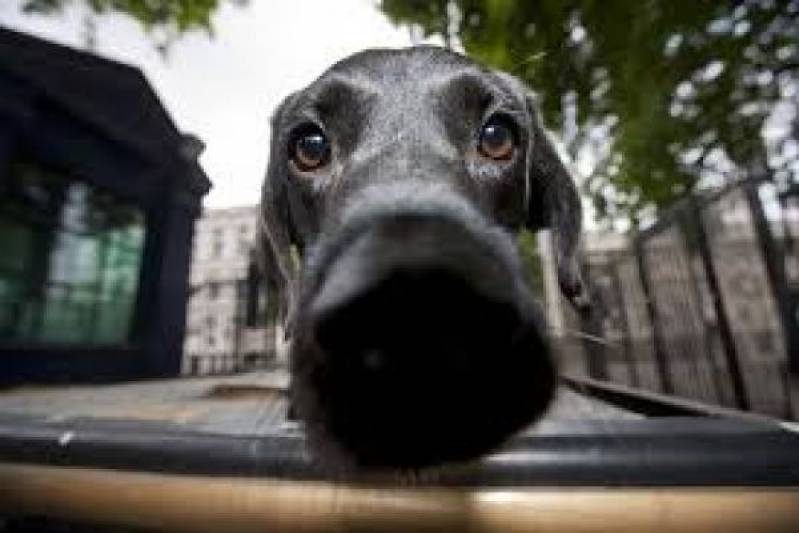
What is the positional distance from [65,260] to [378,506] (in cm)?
1440

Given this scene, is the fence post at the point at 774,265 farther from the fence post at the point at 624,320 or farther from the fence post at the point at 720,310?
the fence post at the point at 624,320

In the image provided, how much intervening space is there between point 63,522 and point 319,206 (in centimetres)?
140

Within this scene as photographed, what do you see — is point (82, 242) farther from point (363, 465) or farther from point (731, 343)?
point (363, 465)

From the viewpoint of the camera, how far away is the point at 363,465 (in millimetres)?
1387

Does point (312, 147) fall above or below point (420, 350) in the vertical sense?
above

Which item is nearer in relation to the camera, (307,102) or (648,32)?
(307,102)

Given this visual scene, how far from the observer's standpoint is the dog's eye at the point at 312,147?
8.96 ft

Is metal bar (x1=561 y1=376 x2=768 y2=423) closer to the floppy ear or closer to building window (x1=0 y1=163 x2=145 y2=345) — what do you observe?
the floppy ear

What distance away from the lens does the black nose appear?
3.73ft

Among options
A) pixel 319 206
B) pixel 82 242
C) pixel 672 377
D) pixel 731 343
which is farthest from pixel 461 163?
pixel 82 242

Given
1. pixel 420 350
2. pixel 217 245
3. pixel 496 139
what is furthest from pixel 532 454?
pixel 217 245

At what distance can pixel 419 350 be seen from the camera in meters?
1.16

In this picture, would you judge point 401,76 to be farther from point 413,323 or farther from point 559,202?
point 413,323

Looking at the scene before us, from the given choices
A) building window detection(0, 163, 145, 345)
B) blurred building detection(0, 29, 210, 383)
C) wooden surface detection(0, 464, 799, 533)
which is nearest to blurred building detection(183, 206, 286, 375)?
blurred building detection(0, 29, 210, 383)
